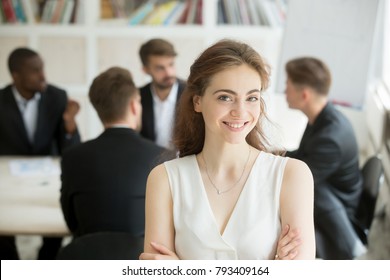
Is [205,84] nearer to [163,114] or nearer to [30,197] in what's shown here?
[163,114]

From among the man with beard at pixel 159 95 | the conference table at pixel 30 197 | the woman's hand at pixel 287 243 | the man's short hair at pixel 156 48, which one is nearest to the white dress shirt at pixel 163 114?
the man with beard at pixel 159 95

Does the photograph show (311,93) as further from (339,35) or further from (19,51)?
(19,51)

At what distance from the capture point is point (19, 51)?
2471 millimetres

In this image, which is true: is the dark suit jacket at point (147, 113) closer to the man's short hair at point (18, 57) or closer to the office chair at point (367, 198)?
the man's short hair at point (18, 57)

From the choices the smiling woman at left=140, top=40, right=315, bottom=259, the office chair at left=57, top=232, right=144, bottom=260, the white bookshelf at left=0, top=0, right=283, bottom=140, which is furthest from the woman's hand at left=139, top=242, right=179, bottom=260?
the white bookshelf at left=0, top=0, right=283, bottom=140

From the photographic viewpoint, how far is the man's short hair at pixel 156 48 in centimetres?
249

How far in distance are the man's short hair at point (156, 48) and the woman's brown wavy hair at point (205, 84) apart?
844 millimetres

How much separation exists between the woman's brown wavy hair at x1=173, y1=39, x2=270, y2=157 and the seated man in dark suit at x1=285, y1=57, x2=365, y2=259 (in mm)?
448

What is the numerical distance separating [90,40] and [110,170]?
33.8 inches

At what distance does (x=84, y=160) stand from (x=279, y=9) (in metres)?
1.07

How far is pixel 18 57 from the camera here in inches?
97.1

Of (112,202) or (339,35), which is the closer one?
(112,202)

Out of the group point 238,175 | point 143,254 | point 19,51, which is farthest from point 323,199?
point 19,51
